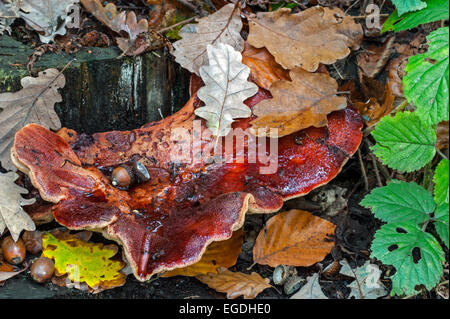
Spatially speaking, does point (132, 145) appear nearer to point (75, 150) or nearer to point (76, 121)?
point (75, 150)

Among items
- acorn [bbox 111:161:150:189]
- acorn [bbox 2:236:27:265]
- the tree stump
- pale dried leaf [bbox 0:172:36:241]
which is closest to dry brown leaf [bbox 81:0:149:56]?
the tree stump

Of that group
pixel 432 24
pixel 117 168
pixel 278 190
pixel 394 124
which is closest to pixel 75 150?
pixel 117 168

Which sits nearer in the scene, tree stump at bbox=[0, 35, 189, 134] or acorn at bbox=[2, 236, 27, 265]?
acorn at bbox=[2, 236, 27, 265]

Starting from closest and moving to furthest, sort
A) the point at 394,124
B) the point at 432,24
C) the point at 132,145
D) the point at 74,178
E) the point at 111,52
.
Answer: the point at 74,178, the point at 394,124, the point at 132,145, the point at 111,52, the point at 432,24

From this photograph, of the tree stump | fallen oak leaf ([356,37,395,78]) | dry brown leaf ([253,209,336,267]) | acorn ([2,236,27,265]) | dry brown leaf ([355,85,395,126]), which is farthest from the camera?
fallen oak leaf ([356,37,395,78])

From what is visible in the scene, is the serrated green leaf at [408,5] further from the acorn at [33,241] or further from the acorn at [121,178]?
the acorn at [33,241]

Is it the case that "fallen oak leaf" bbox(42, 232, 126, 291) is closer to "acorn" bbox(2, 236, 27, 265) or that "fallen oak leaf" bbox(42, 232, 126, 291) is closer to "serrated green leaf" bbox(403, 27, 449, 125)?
"acorn" bbox(2, 236, 27, 265)
